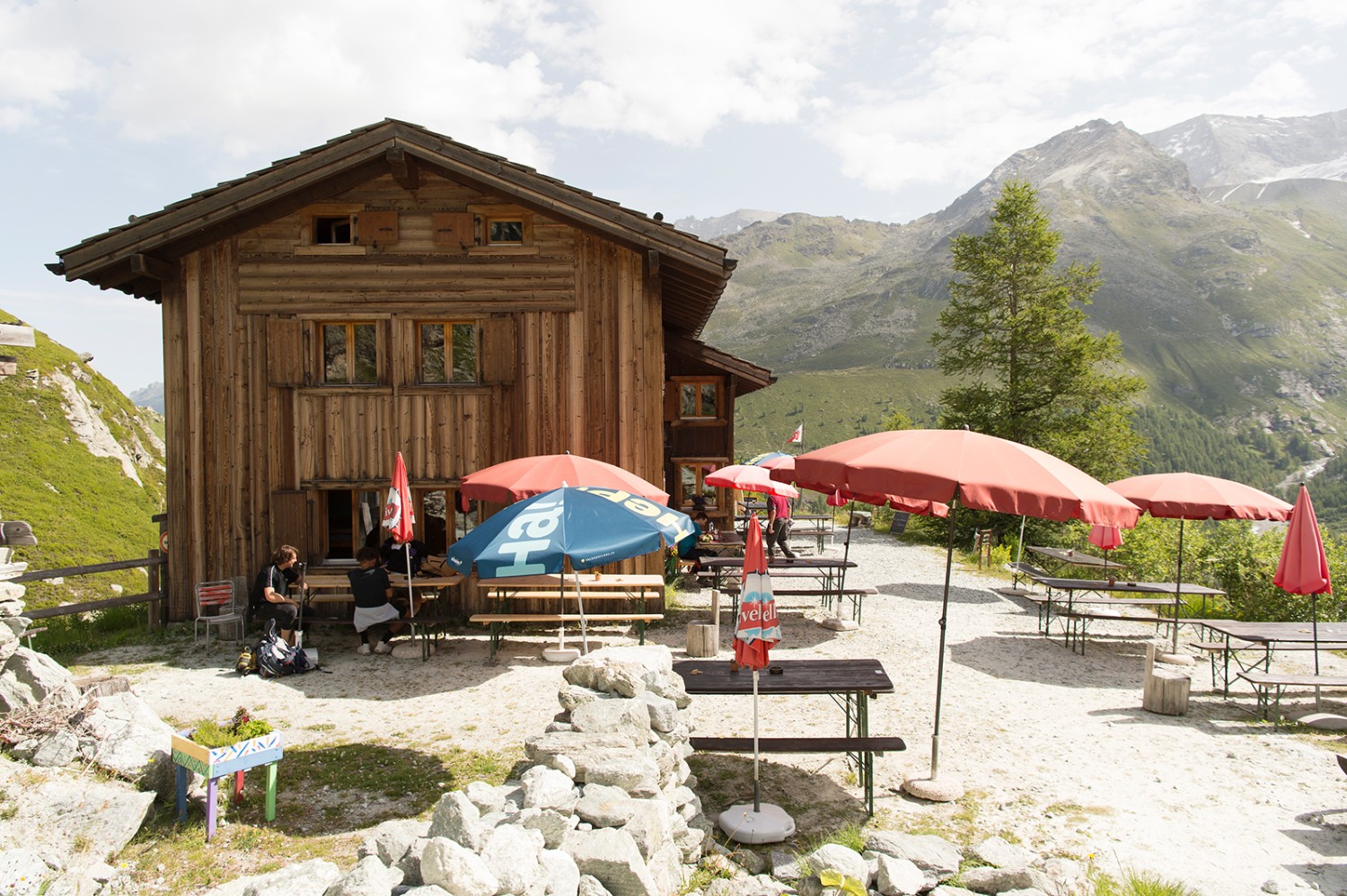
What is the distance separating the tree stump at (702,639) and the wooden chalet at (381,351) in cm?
298

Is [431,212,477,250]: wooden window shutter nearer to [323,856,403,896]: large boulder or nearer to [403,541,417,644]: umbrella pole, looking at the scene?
[403,541,417,644]: umbrella pole

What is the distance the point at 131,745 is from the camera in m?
6.35

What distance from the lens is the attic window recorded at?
43.8ft

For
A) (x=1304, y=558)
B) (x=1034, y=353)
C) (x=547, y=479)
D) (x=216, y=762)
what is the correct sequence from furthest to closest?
(x=1034, y=353) → (x=547, y=479) → (x=1304, y=558) → (x=216, y=762)

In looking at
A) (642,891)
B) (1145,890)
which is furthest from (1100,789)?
(642,891)

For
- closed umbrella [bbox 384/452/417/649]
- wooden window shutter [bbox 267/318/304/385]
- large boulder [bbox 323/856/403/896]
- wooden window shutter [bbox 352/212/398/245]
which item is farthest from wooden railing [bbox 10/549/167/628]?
large boulder [bbox 323/856/403/896]

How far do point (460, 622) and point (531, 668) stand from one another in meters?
2.91

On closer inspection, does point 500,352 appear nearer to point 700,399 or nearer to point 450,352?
point 450,352

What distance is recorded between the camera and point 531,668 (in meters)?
10.6

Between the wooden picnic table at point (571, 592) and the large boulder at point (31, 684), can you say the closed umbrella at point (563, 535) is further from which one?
the wooden picnic table at point (571, 592)

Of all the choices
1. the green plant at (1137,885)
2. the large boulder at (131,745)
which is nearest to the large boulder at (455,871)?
the large boulder at (131,745)

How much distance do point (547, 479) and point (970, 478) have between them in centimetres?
536

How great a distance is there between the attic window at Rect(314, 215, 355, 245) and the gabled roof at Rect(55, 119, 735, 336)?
0.49m

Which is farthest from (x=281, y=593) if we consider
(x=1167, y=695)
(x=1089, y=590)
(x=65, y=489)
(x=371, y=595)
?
(x=65, y=489)
